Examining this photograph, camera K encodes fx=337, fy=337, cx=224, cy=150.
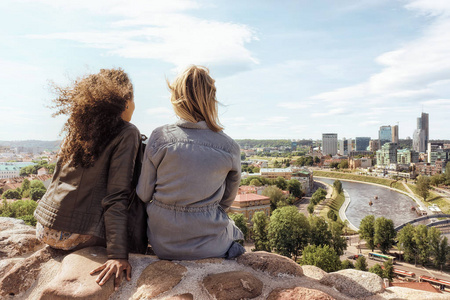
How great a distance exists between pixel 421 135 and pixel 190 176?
134914 mm

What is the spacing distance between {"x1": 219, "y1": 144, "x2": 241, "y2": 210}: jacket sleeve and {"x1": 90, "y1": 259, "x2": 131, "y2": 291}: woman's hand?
52 cm

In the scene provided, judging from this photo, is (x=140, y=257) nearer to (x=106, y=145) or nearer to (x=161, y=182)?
(x=161, y=182)

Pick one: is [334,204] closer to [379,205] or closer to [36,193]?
[379,205]

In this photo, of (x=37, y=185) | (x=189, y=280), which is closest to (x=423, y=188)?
(x=37, y=185)

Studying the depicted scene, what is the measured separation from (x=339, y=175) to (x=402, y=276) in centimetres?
4774

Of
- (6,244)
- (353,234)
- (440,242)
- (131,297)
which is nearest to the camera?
(131,297)

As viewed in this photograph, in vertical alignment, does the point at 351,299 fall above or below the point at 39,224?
below

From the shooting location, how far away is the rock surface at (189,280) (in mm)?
1147

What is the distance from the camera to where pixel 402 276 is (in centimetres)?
1722

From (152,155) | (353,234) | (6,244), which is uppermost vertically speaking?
(152,155)

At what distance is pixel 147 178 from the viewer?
1.41 meters

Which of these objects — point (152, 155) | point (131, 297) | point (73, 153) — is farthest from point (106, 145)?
point (131, 297)

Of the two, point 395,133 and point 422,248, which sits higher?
point 395,133

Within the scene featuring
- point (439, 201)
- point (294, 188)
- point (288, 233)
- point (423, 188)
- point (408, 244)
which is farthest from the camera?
point (423, 188)
